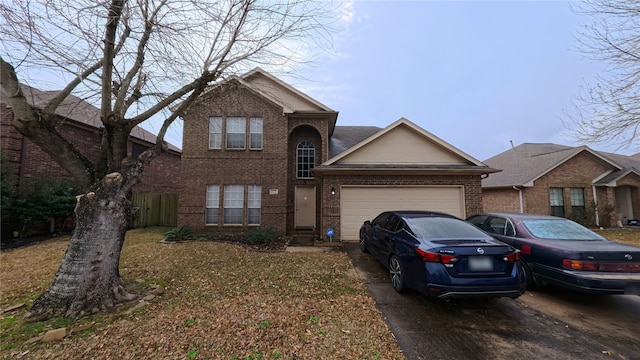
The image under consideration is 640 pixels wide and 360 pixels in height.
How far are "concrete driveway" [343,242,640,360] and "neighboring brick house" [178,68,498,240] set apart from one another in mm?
5345

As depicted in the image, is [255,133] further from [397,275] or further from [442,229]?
[442,229]

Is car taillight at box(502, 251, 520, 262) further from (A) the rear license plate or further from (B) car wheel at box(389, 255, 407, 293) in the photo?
(B) car wheel at box(389, 255, 407, 293)

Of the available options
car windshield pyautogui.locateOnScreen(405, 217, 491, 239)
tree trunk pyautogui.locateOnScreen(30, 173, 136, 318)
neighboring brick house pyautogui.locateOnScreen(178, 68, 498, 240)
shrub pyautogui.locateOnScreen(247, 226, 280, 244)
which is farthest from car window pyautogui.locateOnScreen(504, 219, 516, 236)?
tree trunk pyautogui.locateOnScreen(30, 173, 136, 318)

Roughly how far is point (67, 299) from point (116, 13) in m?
4.95

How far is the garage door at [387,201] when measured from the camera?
10.0 metres

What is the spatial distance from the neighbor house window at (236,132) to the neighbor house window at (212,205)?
6.75 feet

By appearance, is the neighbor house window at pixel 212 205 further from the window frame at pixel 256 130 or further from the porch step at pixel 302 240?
the porch step at pixel 302 240

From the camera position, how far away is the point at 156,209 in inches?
548

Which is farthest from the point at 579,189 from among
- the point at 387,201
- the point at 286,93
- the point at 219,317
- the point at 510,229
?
the point at 219,317

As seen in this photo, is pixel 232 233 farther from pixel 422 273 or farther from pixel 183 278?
pixel 422 273

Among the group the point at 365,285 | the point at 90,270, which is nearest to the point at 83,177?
the point at 90,270

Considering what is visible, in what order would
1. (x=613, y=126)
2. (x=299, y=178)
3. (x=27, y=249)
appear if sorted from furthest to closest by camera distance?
(x=299, y=178), (x=27, y=249), (x=613, y=126)

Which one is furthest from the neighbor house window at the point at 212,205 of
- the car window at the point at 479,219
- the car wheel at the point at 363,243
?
the car window at the point at 479,219

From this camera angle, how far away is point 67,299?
4086 mm
